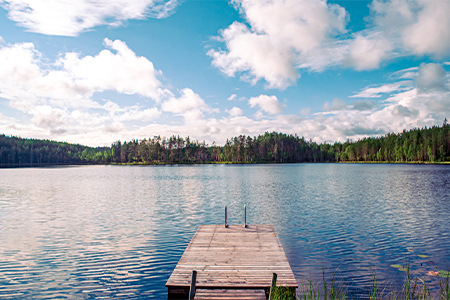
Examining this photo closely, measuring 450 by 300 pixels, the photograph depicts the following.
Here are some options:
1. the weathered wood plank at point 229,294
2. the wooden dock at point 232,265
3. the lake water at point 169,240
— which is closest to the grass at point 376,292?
the lake water at point 169,240

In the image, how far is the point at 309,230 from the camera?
23234mm

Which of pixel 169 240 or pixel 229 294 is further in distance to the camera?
pixel 169 240

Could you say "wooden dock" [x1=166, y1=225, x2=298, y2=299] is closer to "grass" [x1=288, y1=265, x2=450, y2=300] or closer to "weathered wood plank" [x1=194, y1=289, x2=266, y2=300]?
"weathered wood plank" [x1=194, y1=289, x2=266, y2=300]

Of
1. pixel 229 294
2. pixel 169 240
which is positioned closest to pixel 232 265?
pixel 229 294

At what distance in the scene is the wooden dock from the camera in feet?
34.2

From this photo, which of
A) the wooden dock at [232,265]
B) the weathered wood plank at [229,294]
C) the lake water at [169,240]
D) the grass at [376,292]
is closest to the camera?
the weathered wood plank at [229,294]

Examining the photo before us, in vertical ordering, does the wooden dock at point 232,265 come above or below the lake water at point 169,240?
above

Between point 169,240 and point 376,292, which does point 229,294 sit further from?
point 169,240

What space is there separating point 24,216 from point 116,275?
22.1 metres

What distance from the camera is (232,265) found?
40.1 feet

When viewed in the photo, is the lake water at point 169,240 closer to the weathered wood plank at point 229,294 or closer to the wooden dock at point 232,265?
the wooden dock at point 232,265

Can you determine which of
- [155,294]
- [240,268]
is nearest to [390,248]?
[240,268]

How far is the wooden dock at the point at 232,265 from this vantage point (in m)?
10.4

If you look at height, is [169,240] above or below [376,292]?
below
